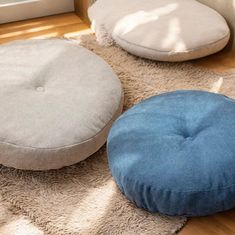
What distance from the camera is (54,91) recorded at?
5.84 feet

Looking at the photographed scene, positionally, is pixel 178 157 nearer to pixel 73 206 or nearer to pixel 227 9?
pixel 73 206

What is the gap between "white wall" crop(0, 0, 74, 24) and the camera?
2.80 metres

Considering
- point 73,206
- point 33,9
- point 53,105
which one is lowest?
point 73,206

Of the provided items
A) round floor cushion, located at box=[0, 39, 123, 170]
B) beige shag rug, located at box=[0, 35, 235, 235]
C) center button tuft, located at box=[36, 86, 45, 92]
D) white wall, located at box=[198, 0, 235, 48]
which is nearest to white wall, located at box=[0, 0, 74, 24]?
round floor cushion, located at box=[0, 39, 123, 170]

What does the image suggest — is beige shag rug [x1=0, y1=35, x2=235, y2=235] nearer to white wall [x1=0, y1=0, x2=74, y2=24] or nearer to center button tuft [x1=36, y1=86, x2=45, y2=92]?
center button tuft [x1=36, y1=86, x2=45, y2=92]

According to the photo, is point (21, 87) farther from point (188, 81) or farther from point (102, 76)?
point (188, 81)

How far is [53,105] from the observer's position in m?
1.70

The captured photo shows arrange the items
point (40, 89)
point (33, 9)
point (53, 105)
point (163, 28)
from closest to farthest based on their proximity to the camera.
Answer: point (53, 105) → point (40, 89) → point (163, 28) → point (33, 9)

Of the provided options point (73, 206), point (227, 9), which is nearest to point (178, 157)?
point (73, 206)

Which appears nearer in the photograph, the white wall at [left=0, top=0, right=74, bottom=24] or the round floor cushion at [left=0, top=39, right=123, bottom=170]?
the round floor cushion at [left=0, top=39, right=123, bottom=170]

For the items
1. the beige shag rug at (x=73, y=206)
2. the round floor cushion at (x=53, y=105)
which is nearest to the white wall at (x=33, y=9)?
the round floor cushion at (x=53, y=105)

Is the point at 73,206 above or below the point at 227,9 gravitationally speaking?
below

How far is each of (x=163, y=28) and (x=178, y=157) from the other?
3.16 ft

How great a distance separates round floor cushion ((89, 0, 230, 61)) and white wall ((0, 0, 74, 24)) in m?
0.53
